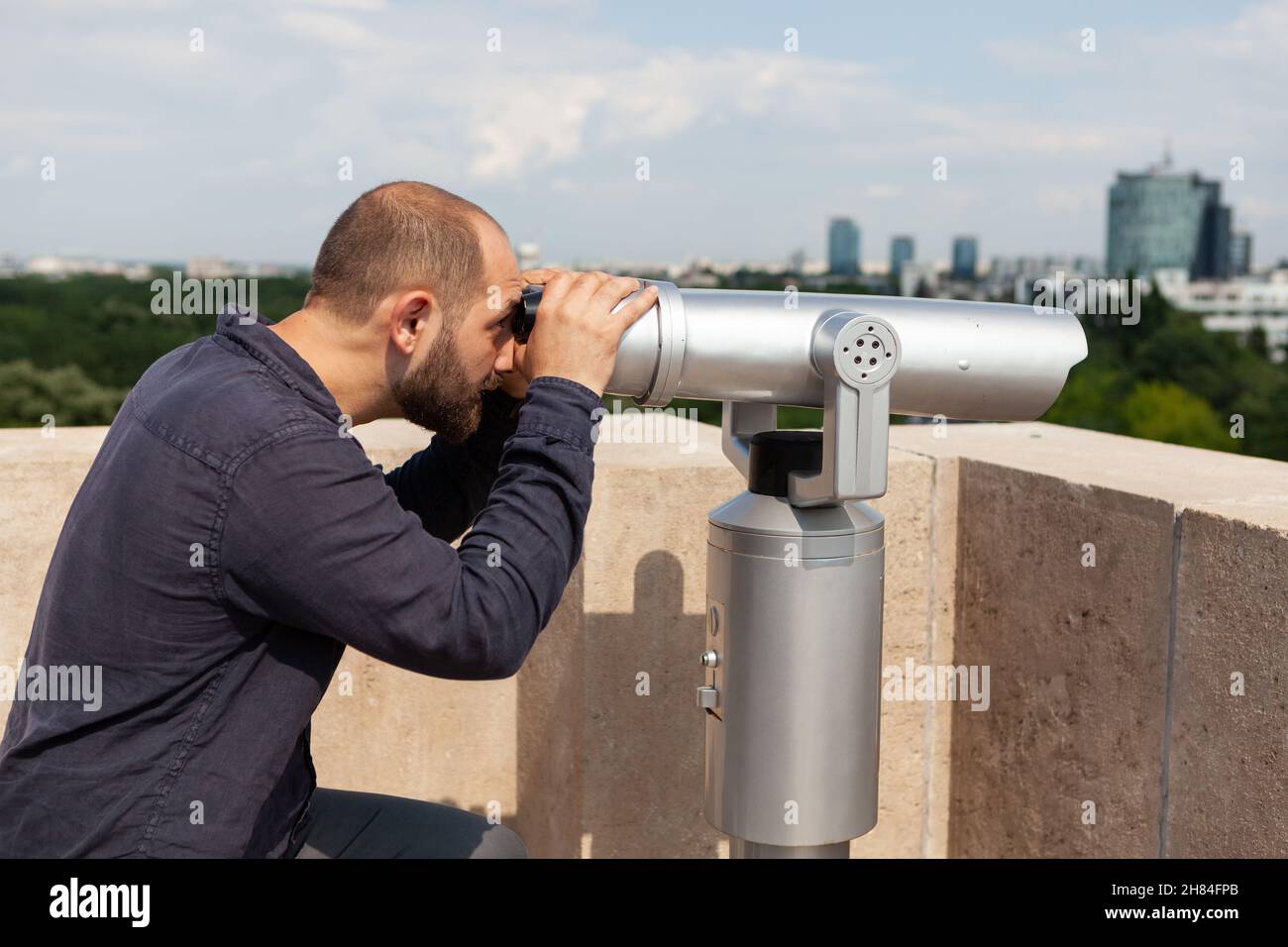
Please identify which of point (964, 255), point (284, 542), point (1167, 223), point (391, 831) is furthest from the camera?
point (1167, 223)

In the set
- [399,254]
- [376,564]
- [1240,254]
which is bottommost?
[376,564]

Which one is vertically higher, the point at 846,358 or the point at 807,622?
the point at 846,358

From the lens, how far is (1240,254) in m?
124

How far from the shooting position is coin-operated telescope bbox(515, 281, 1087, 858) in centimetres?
198

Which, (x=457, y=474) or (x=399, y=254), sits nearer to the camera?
(x=399, y=254)

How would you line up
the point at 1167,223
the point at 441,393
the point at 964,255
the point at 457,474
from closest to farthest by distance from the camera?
the point at 441,393 < the point at 457,474 < the point at 964,255 < the point at 1167,223

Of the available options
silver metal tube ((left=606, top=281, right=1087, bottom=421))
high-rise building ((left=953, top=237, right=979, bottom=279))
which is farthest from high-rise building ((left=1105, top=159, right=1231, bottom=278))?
silver metal tube ((left=606, top=281, right=1087, bottom=421))

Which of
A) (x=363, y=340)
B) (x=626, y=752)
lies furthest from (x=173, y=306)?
(x=626, y=752)

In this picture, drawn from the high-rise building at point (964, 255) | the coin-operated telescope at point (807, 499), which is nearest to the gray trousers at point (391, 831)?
the coin-operated telescope at point (807, 499)

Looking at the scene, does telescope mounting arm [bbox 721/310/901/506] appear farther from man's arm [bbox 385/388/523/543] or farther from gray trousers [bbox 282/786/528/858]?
gray trousers [bbox 282/786/528/858]

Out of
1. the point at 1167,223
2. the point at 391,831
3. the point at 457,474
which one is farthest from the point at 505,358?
the point at 1167,223

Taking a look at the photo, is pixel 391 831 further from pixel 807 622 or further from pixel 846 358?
pixel 846 358

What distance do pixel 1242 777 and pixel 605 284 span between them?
4.46ft

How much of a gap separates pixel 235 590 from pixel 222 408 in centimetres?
23
